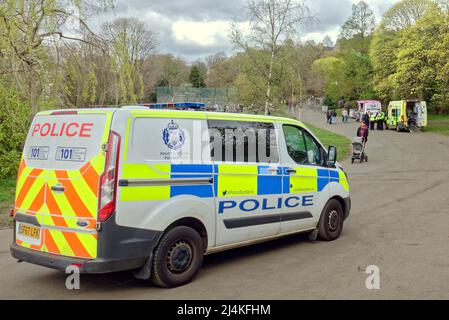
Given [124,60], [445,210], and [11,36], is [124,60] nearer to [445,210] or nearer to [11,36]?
[11,36]

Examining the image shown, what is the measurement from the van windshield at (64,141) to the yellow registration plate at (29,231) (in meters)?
0.68

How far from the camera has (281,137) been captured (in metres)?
6.79

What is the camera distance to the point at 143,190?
498 centimetres

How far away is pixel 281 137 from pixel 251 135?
60cm

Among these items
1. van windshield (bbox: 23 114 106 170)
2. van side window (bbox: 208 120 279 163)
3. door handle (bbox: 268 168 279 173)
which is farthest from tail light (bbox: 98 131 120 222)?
door handle (bbox: 268 168 279 173)

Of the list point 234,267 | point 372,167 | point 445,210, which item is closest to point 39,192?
point 234,267

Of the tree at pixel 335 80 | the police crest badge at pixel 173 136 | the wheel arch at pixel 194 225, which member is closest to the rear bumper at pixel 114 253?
the wheel arch at pixel 194 225

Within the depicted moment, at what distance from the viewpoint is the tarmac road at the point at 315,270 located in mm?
5102

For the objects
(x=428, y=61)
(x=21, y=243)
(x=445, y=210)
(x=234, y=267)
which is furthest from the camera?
(x=428, y=61)

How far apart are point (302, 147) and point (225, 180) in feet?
5.99

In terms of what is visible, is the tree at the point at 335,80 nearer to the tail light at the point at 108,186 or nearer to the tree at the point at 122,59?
the tree at the point at 122,59

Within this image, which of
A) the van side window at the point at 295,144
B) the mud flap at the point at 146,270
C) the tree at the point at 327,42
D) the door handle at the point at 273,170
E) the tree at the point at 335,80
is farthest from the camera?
the tree at the point at 327,42

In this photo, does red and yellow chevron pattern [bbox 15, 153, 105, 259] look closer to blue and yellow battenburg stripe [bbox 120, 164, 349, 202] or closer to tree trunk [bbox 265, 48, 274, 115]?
blue and yellow battenburg stripe [bbox 120, 164, 349, 202]

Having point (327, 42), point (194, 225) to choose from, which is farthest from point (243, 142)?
point (327, 42)
